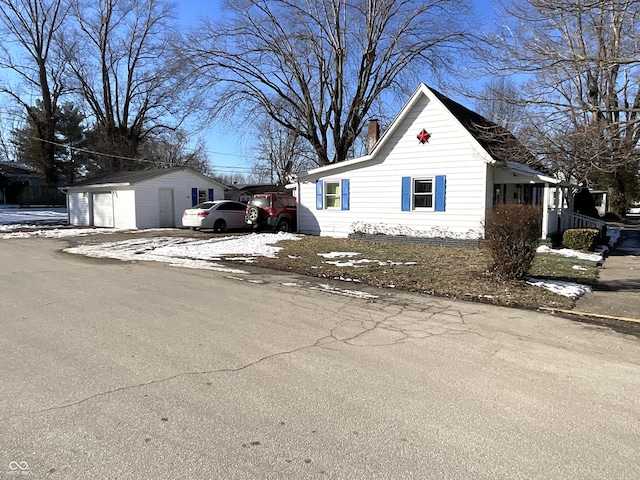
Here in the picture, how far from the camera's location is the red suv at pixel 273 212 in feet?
65.7

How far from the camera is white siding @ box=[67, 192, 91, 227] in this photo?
1070 inches

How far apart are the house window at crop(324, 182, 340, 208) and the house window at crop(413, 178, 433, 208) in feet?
11.9

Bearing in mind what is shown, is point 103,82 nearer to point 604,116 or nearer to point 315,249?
point 315,249

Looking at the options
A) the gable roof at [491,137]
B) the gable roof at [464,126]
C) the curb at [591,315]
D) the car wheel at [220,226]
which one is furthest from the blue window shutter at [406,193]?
the curb at [591,315]

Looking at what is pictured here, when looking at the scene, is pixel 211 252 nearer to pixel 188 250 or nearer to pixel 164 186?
pixel 188 250

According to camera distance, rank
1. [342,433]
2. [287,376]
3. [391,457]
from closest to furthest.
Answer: [391,457] < [342,433] < [287,376]

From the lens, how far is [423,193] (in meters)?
16.7

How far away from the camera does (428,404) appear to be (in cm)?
357

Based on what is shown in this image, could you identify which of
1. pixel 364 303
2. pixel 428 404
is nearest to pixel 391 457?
pixel 428 404

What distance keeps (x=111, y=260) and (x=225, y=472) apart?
10.9 meters

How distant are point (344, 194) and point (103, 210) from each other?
52.6 ft

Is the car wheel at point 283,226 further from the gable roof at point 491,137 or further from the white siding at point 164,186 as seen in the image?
the gable roof at point 491,137

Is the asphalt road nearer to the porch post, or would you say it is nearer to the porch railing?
the porch post

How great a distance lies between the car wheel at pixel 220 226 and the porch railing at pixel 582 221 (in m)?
15.5
